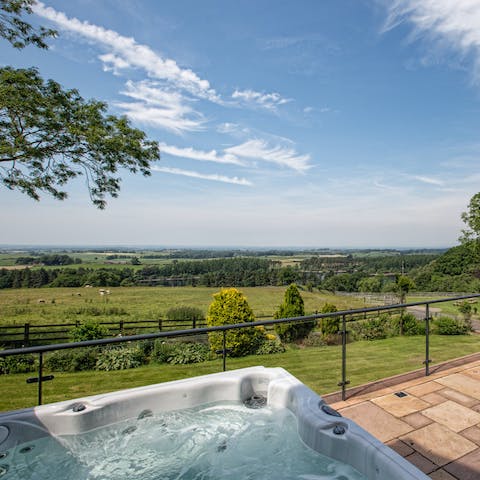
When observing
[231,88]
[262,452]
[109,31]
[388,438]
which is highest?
[109,31]

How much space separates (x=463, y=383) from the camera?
3.40m

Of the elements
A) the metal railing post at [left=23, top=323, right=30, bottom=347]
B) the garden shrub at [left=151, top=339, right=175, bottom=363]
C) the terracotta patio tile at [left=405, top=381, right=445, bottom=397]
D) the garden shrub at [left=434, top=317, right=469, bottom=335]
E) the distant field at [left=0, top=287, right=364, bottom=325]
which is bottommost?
the distant field at [left=0, top=287, right=364, bottom=325]

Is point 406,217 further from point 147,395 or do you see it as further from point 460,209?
point 147,395

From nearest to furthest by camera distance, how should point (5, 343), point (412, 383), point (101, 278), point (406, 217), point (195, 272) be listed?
point (412, 383)
point (5, 343)
point (406, 217)
point (101, 278)
point (195, 272)

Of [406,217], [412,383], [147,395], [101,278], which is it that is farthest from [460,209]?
[101,278]

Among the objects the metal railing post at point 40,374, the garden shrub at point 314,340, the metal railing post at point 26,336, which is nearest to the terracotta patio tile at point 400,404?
the garden shrub at point 314,340

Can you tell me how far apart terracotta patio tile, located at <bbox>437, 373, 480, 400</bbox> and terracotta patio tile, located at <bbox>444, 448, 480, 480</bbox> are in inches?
50.0

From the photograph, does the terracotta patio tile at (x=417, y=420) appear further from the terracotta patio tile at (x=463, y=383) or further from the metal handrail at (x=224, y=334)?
the terracotta patio tile at (x=463, y=383)

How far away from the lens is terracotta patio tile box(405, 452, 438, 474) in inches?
78.2

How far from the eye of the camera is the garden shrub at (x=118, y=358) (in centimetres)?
352

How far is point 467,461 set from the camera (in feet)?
6.78

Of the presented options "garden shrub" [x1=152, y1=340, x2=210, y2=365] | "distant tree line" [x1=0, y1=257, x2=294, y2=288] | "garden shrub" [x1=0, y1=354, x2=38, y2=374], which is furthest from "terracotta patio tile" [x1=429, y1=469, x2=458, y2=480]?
"distant tree line" [x1=0, y1=257, x2=294, y2=288]

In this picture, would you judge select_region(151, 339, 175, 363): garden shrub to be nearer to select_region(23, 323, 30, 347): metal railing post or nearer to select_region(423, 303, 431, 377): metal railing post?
select_region(423, 303, 431, 377): metal railing post

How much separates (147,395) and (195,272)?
124 ft
